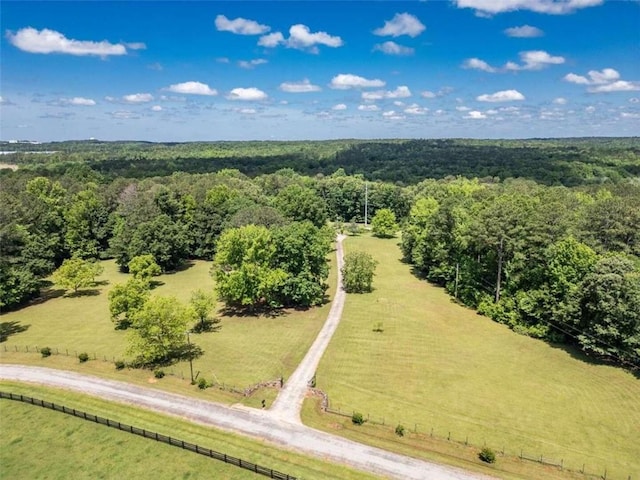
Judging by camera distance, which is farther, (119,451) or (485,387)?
(485,387)

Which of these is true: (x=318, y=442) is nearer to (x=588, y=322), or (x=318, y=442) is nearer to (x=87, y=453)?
(x=87, y=453)

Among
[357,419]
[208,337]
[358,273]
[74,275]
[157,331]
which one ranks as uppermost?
[157,331]

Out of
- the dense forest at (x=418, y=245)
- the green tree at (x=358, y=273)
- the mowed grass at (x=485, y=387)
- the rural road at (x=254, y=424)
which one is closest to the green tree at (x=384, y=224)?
the dense forest at (x=418, y=245)

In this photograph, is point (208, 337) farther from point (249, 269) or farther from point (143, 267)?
point (143, 267)

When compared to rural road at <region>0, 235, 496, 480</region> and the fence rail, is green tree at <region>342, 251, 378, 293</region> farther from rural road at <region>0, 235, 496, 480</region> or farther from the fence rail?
the fence rail

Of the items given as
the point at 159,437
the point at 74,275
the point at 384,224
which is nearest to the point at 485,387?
the point at 159,437

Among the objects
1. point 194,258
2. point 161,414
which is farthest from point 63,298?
point 161,414

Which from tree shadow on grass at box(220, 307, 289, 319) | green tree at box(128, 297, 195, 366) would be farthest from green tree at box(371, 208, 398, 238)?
green tree at box(128, 297, 195, 366)
